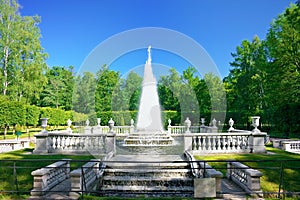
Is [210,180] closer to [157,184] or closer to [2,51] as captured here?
[157,184]

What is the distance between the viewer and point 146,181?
8211 mm

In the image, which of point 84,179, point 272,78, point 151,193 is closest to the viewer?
point 84,179

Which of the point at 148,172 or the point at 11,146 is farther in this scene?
the point at 11,146

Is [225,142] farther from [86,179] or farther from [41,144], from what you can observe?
[41,144]

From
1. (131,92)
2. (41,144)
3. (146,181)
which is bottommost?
(146,181)

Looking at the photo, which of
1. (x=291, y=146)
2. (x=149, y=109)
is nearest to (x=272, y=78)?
(x=291, y=146)

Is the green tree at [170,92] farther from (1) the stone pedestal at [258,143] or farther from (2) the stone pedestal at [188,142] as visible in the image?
(1) the stone pedestal at [258,143]

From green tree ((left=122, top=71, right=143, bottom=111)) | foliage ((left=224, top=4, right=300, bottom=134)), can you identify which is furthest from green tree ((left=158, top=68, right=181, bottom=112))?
foliage ((left=224, top=4, right=300, bottom=134))

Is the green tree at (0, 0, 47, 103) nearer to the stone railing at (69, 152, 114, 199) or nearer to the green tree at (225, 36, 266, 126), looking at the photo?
the stone railing at (69, 152, 114, 199)

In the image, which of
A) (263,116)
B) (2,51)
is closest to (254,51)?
(263,116)

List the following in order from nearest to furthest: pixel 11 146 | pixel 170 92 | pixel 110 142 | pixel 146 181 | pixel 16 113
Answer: pixel 146 181 → pixel 110 142 → pixel 11 146 → pixel 16 113 → pixel 170 92

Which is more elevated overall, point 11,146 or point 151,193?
point 11,146

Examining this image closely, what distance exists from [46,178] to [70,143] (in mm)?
6508

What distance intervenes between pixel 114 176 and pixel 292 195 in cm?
559
